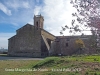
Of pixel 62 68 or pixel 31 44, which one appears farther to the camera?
pixel 31 44

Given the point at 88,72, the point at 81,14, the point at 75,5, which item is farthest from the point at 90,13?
the point at 88,72

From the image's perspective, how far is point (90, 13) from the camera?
5.33m

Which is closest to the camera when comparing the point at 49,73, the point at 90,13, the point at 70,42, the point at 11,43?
the point at 90,13

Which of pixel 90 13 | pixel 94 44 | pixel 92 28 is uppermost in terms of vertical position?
pixel 90 13

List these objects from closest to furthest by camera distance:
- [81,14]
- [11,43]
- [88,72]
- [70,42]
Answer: [81,14], [88,72], [11,43], [70,42]

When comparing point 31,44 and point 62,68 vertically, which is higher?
point 31,44

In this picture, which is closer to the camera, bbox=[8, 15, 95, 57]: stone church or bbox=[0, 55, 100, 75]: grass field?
bbox=[0, 55, 100, 75]: grass field

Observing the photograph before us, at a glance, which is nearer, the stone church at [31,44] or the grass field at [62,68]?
the grass field at [62,68]

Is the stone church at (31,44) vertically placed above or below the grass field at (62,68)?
above

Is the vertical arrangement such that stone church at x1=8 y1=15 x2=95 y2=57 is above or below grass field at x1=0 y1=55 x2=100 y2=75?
above

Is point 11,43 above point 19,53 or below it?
above

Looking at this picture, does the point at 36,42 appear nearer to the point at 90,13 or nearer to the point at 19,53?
the point at 19,53

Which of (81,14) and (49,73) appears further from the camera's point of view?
(49,73)

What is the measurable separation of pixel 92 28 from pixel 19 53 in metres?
38.9
